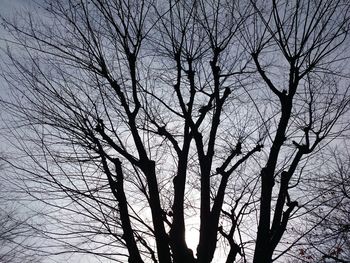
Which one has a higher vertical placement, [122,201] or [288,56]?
[288,56]

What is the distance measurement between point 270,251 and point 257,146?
202cm

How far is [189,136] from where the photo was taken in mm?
5059

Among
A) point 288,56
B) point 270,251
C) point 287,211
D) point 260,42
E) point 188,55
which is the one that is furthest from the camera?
point 188,55

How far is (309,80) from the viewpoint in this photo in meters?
5.21

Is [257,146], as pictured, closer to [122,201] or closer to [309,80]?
[309,80]

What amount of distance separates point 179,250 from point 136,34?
3.31 m

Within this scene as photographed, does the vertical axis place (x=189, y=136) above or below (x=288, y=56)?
below

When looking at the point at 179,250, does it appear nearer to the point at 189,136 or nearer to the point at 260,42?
the point at 189,136

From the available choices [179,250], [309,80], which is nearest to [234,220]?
[179,250]

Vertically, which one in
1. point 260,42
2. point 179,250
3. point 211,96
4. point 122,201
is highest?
point 260,42

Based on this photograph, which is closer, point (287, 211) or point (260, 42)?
point (287, 211)

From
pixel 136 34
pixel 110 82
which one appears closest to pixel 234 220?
pixel 110 82

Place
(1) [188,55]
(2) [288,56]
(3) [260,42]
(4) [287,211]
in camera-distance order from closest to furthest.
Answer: (4) [287,211], (2) [288,56], (3) [260,42], (1) [188,55]

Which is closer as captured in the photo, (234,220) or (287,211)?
(287,211)
